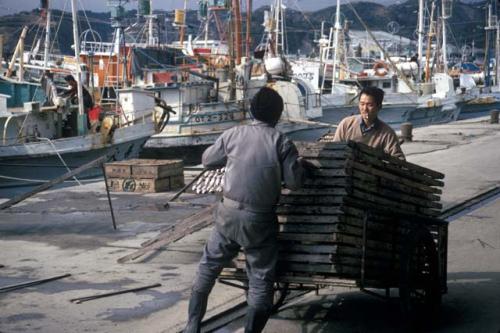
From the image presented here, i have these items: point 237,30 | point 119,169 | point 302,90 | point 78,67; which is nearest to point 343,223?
point 119,169

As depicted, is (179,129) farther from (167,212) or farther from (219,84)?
(167,212)

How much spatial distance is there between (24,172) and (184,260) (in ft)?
48.2

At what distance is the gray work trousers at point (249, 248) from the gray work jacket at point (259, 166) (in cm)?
9

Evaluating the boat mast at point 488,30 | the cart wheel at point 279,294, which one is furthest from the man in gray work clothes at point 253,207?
the boat mast at point 488,30

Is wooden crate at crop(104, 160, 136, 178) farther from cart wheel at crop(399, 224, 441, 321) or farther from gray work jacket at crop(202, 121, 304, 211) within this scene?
gray work jacket at crop(202, 121, 304, 211)

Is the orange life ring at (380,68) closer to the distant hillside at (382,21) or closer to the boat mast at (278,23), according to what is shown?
the boat mast at (278,23)

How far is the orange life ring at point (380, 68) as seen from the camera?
147ft

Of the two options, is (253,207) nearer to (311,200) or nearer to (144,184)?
(311,200)

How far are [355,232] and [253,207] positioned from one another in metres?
0.82

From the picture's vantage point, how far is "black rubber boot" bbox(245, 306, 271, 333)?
532 centimetres

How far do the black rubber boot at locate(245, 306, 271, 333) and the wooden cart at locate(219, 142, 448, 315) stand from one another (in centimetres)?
34

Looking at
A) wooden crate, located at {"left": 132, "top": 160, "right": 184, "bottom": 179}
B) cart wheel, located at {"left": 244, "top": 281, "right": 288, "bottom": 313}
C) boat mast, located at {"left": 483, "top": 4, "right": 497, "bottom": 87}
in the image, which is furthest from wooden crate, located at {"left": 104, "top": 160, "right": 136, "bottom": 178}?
boat mast, located at {"left": 483, "top": 4, "right": 497, "bottom": 87}

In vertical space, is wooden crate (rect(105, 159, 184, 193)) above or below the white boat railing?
below

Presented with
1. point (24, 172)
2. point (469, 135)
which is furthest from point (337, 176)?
point (469, 135)
